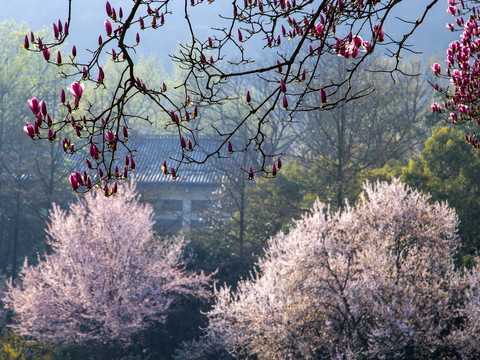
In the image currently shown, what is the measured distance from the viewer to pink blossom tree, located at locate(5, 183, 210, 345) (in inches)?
618

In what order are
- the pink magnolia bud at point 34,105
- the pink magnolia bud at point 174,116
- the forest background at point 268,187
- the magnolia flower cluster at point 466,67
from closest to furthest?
the pink magnolia bud at point 34,105 → the pink magnolia bud at point 174,116 → the magnolia flower cluster at point 466,67 → the forest background at point 268,187

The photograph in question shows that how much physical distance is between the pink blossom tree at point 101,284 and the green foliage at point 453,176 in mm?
8287

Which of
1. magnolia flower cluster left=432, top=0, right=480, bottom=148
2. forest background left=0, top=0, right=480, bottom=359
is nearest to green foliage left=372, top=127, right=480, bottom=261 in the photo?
forest background left=0, top=0, right=480, bottom=359

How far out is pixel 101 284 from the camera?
15.8 metres

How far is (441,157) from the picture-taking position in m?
18.6

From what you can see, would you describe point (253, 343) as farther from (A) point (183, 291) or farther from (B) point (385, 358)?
(A) point (183, 291)

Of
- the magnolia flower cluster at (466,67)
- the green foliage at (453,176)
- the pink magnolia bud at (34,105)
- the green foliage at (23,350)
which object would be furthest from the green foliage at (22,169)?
the pink magnolia bud at (34,105)

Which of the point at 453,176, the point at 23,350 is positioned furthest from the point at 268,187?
the point at 23,350

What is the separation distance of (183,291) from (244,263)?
3089 millimetres

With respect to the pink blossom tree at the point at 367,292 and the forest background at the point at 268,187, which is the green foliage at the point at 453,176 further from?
the pink blossom tree at the point at 367,292

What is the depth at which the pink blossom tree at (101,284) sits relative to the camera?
1570cm

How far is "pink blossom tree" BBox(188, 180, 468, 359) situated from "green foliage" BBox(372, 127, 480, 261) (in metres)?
2.71

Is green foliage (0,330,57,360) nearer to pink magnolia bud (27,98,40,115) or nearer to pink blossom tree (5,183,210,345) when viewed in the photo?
pink blossom tree (5,183,210,345)

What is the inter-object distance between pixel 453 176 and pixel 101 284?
12.3 meters
